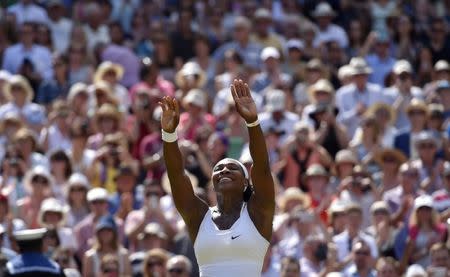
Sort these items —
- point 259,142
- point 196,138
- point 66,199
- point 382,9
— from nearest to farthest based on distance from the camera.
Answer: point 259,142
point 66,199
point 196,138
point 382,9

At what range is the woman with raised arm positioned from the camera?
9.62 meters

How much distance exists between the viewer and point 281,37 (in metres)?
20.9

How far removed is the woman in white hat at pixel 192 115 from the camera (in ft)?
57.6

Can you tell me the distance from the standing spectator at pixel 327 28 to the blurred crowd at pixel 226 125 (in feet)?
0.11

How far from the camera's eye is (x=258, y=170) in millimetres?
9680

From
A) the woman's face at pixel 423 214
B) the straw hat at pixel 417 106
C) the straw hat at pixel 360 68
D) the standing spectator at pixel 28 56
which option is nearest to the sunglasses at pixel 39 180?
the woman's face at pixel 423 214

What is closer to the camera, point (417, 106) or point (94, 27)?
point (417, 106)

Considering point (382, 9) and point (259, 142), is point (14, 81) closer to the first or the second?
point (382, 9)

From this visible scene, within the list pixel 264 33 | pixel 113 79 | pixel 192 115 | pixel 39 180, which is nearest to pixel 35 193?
pixel 39 180

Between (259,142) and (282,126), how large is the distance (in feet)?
26.0

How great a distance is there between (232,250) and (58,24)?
11.7 m

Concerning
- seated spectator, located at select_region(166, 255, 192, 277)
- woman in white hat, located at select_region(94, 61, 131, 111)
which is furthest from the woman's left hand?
woman in white hat, located at select_region(94, 61, 131, 111)

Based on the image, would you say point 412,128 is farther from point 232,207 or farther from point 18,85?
point 232,207

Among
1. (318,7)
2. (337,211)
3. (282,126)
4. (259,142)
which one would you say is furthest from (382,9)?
(259,142)
